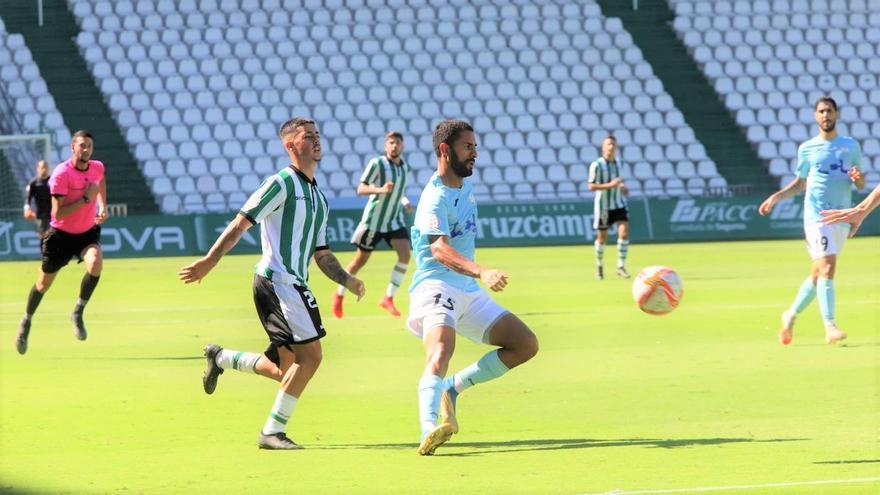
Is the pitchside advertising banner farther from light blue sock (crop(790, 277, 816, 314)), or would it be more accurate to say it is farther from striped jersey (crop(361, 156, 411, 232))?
light blue sock (crop(790, 277, 816, 314))

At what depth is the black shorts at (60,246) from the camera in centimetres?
1505

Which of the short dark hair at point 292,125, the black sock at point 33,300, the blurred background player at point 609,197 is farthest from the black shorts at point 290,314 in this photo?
the blurred background player at point 609,197

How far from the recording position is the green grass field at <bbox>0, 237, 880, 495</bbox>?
300 inches

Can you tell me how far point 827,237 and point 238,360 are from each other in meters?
6.71

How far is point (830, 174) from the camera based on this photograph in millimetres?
14000

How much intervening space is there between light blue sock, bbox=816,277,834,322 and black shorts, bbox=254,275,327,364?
655 centimetres

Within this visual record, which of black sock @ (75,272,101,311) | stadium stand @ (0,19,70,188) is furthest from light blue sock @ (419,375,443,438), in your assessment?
stadium stand @ (0,19,70,188)

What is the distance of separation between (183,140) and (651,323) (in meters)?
24.8

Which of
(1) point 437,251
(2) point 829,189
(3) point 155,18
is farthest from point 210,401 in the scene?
(3) point 155,18

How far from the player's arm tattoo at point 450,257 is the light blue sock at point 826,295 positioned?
6.25m

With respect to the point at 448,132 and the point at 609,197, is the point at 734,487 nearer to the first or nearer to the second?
the point at 448,132

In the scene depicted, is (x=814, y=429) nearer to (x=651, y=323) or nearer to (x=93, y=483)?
(x=93, y=483)

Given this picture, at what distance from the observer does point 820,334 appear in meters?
15.1

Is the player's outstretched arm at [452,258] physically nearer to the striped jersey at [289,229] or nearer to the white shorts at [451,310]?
the white shorts at [451,310]
